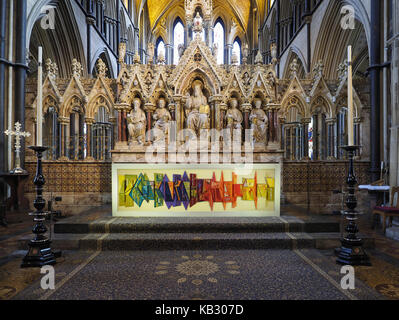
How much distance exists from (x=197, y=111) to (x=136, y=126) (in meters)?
1.56

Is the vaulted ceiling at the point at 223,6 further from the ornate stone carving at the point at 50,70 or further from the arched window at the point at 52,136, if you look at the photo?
the ornate stone carving at the point at 50,70

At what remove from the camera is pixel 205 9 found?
9.90 meters

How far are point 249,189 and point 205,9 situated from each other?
8.05 meters

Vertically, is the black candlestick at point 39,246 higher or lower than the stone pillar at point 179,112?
lower

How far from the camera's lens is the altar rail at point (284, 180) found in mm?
7062

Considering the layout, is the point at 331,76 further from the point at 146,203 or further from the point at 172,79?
the point at 146,203

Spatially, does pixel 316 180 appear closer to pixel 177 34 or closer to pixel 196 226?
pixel 196 226

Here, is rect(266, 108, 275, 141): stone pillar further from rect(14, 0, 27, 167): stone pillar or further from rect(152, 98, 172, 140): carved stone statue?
rect(14, 0, 27, 167): stone pillar

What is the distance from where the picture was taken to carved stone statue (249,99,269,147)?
21.0 feet

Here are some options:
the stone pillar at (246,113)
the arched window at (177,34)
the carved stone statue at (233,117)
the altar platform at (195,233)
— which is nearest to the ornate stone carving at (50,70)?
the altar platform at (195,233)

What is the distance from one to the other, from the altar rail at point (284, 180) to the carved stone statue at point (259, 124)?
1257 mm

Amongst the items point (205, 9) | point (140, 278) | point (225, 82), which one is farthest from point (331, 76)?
point (140, 278)

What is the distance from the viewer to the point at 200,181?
5039 millimetres

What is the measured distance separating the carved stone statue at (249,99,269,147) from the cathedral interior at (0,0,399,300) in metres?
0.05
